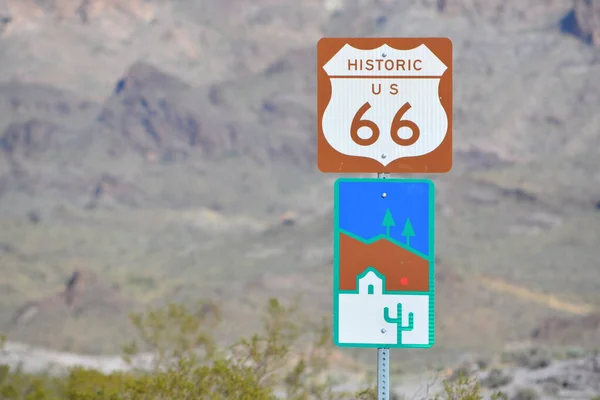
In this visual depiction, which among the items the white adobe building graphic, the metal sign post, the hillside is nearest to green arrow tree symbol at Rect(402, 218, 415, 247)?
the white adobe building graphic

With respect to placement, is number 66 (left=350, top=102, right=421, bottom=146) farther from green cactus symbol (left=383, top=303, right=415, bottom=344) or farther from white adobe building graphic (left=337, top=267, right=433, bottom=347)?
green cactus symbol (left=383, top=303, right=415, bottom=344)

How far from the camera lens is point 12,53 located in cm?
15900

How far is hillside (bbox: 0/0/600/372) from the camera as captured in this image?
81.9 m

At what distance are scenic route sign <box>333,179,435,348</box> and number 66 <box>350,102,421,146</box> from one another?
229 mm

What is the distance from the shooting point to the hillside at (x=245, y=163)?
81.9 meters

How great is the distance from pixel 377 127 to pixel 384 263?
700 mm

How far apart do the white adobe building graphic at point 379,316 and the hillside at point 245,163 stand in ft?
160

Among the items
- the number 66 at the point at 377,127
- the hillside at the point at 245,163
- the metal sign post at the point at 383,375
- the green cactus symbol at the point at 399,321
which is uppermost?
the hillside at the point at 245,163

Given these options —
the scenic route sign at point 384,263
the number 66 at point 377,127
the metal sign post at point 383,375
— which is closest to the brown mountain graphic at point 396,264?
the scenic route sign at point 384,263

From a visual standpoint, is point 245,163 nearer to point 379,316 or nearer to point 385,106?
point 385,106

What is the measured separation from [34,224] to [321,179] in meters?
35.4

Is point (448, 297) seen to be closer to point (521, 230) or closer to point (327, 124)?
point (521, 230)

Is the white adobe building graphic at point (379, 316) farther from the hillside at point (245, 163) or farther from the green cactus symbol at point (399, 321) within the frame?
the hillside at point (245, 163)

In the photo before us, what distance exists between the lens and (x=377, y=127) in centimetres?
566
